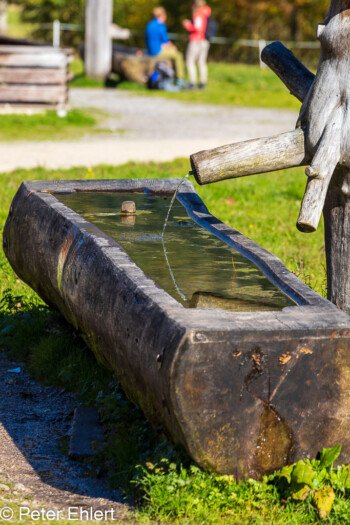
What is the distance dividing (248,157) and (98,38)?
1556 centimetres

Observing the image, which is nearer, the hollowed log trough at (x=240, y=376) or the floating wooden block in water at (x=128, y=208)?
the hollowed log trough at (x=240, y=376)

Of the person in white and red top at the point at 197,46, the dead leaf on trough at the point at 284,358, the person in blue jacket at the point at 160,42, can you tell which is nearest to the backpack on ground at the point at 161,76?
the person in blue jacket at the point at 160,42

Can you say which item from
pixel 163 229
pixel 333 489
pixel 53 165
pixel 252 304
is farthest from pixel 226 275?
pixel 53 165

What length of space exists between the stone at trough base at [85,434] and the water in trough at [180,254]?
2.45 ft

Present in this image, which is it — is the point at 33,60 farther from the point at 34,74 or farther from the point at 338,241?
the point at 338,241

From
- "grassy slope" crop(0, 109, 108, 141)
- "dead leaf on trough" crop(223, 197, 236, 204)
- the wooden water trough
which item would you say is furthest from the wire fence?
"dead leaf on trough" crop(223, 197, 236, 204)

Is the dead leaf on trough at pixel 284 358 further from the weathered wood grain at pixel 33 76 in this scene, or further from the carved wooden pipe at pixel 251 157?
the weathered wood grain at pixel 33 76

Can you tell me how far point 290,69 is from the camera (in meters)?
4.81

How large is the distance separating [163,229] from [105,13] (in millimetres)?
14198

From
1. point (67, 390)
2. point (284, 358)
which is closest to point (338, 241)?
point (284, 358)

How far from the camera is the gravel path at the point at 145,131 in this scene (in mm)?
11297

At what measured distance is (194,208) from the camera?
19.6ft

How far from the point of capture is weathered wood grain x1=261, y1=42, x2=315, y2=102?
474 centimetres

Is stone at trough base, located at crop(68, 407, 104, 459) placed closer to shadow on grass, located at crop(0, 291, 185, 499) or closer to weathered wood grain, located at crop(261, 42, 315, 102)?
shadow on grass, located at crop(0, 291, 185, 499)
